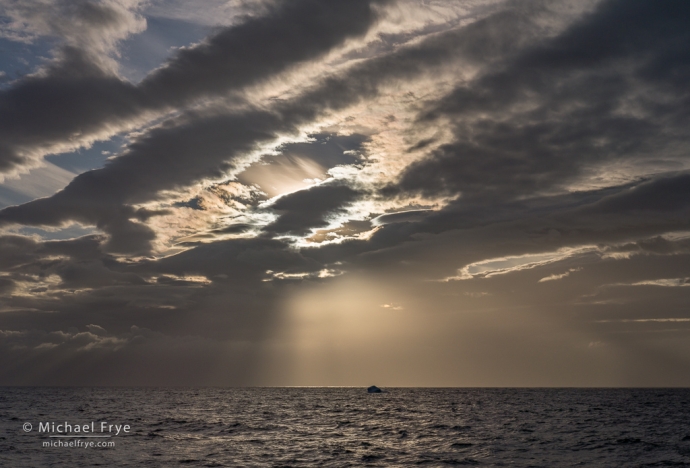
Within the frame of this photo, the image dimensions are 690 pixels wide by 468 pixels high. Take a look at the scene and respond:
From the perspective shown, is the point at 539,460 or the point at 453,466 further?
the point at 539,460

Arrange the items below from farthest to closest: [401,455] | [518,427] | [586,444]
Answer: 1. [518,427]
2. [586,444]
3. [401,455]

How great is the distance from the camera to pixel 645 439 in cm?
6562

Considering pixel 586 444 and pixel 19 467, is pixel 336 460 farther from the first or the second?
pixel 586 444

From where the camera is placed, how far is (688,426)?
279 ft

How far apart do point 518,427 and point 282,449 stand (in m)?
42.7

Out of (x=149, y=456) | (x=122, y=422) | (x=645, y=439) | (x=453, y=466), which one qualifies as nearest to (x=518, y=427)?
(x=645, y=439)

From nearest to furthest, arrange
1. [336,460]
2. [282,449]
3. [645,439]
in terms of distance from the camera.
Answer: [336,460], [282,449], [645,439]

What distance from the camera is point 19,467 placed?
42.6 meters

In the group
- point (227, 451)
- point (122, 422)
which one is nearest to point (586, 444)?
point (227, 451)

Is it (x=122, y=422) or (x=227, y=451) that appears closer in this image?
(x=227, y=451)

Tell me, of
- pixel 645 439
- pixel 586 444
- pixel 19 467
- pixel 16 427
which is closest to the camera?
pixel 19 467

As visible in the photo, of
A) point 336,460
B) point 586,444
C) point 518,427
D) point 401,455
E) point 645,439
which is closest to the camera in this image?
point 336,460

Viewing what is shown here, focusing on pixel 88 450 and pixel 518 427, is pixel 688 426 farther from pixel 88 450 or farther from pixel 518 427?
pixel 88 450

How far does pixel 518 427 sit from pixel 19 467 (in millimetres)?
66860
